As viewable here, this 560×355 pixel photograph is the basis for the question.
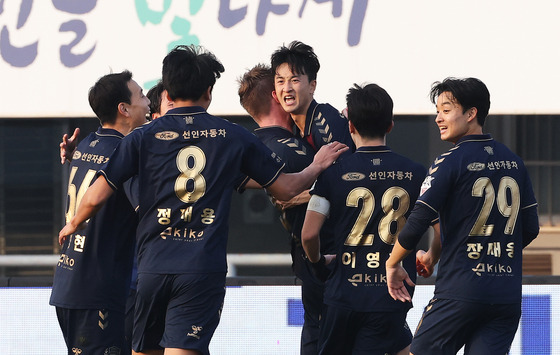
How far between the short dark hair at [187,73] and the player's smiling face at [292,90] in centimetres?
88

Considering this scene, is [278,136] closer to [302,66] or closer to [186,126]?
[302,66]

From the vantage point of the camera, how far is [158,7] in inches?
334

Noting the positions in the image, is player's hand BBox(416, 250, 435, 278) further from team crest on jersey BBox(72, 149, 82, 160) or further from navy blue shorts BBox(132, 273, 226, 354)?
team crest on jersey BBox(72, 149, 82, 160)

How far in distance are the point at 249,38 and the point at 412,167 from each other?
3554 mm

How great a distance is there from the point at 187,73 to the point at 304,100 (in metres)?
1.04

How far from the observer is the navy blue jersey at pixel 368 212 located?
16.7 feet

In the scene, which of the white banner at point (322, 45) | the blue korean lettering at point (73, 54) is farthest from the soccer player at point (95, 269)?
the blue korean lettering at point (73, 54)

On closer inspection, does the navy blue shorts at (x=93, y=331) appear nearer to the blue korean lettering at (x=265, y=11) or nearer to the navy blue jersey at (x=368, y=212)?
the navy blue jersey at (x=368, y=212)

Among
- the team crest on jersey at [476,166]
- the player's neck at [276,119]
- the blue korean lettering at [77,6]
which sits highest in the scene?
the blue korean lettering at [77,6]

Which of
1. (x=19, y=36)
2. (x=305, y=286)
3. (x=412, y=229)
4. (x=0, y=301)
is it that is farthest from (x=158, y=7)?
(x=412, y=229)

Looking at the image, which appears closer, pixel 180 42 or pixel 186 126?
pixel 186 126

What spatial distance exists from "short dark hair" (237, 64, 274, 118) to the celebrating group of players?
2.32 ft

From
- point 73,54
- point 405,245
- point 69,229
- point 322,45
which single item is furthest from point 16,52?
point 405,245

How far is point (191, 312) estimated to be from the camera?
4.80 m
